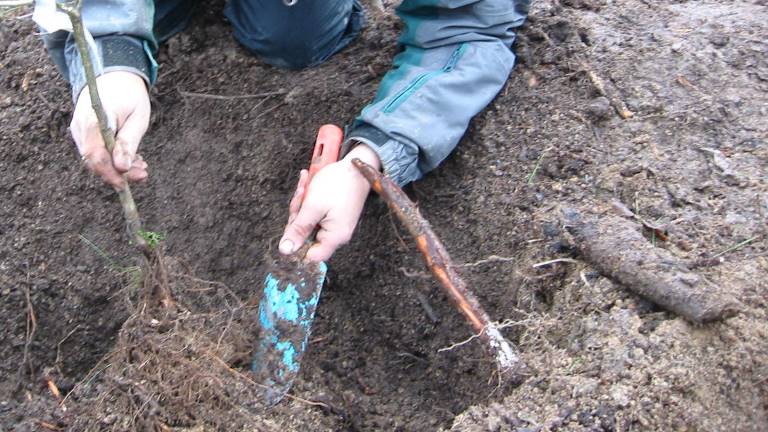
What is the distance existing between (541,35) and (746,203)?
65 centimetres

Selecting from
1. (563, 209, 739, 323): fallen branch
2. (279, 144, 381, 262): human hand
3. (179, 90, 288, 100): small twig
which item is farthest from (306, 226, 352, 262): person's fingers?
(179, 90, 288, 100): small twig

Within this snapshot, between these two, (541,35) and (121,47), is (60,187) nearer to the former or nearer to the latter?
(121,47)

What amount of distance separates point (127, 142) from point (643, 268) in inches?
36.2

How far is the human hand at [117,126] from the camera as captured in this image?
1414 mm

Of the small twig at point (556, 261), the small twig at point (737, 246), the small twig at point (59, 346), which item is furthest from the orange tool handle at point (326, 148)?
the small twig at point (737, 246)

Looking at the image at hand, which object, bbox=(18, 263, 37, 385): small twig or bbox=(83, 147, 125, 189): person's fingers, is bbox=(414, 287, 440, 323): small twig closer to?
bbox=(83, 147, 125, 189): person's fingers

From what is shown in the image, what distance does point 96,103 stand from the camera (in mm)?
1314

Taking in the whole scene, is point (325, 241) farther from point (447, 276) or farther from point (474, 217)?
point (474, 217)

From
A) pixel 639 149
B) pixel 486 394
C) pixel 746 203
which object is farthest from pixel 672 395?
pixel 639 149

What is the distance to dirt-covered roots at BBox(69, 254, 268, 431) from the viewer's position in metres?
1.41

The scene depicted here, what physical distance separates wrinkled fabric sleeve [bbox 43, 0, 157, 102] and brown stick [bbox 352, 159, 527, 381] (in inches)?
19.6

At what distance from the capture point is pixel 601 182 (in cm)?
171

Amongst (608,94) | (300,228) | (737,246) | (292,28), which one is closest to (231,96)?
(292,28)

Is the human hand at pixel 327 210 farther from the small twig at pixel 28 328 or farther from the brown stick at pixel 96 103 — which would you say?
the small twig at pixel 28 328
